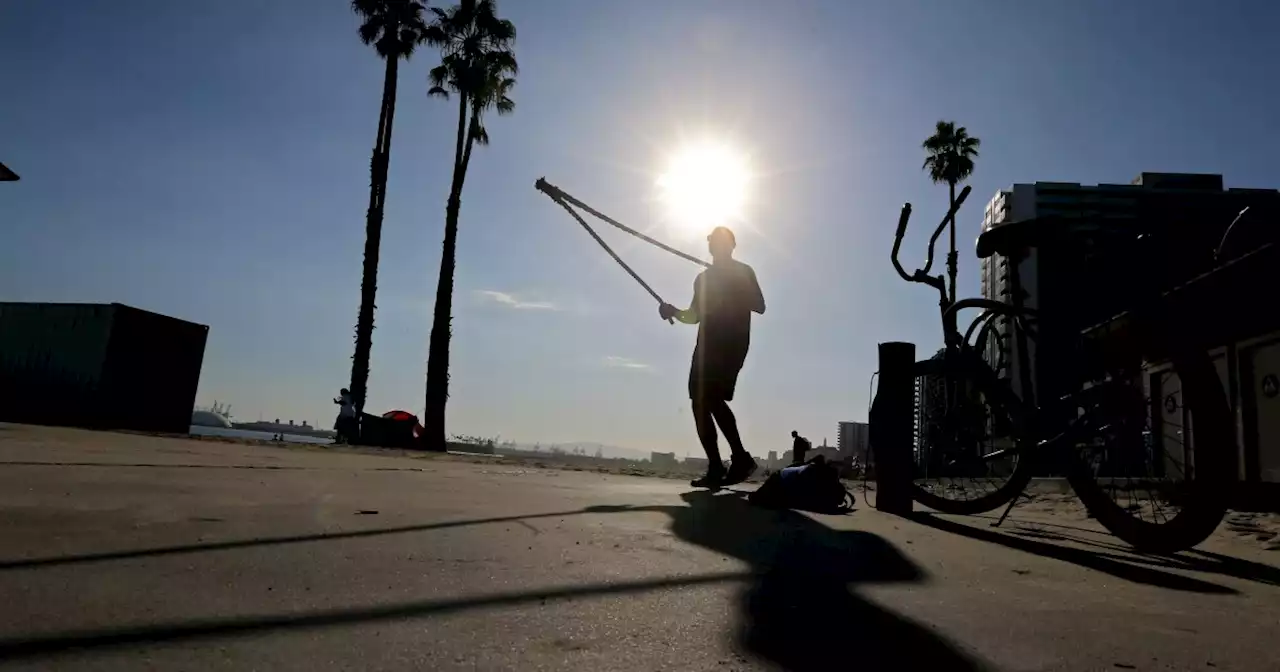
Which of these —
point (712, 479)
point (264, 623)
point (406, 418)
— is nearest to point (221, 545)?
point (264, 623)

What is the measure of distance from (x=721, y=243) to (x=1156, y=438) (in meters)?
3.36

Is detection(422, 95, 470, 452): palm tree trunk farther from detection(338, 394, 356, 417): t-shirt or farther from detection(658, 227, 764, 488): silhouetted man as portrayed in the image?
detection(658, 227, 764, 488): silhouetted man

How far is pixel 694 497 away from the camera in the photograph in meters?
4.79

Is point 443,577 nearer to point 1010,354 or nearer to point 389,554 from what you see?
point 389,554

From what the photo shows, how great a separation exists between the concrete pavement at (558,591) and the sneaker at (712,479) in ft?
7.58

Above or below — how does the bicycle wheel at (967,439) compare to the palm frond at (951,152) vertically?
below

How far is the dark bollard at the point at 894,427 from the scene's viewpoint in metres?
4.45

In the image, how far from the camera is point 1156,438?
351 cm

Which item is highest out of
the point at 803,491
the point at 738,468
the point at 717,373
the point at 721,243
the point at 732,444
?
the point at 721,243

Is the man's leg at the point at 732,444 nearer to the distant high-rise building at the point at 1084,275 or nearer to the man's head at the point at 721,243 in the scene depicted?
the man's head at the point at 721,243

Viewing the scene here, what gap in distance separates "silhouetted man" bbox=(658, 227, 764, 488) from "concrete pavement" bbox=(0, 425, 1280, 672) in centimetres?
249

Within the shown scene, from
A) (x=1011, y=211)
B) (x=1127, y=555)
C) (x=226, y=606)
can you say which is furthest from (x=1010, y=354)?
(x=1011, y=211)

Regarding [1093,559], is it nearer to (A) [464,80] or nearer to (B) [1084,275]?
(B) [1084,275]

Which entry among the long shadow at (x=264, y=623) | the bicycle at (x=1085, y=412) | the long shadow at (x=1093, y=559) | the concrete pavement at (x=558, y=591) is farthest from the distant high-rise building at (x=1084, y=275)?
the long shadow at (x=264, y=623)
